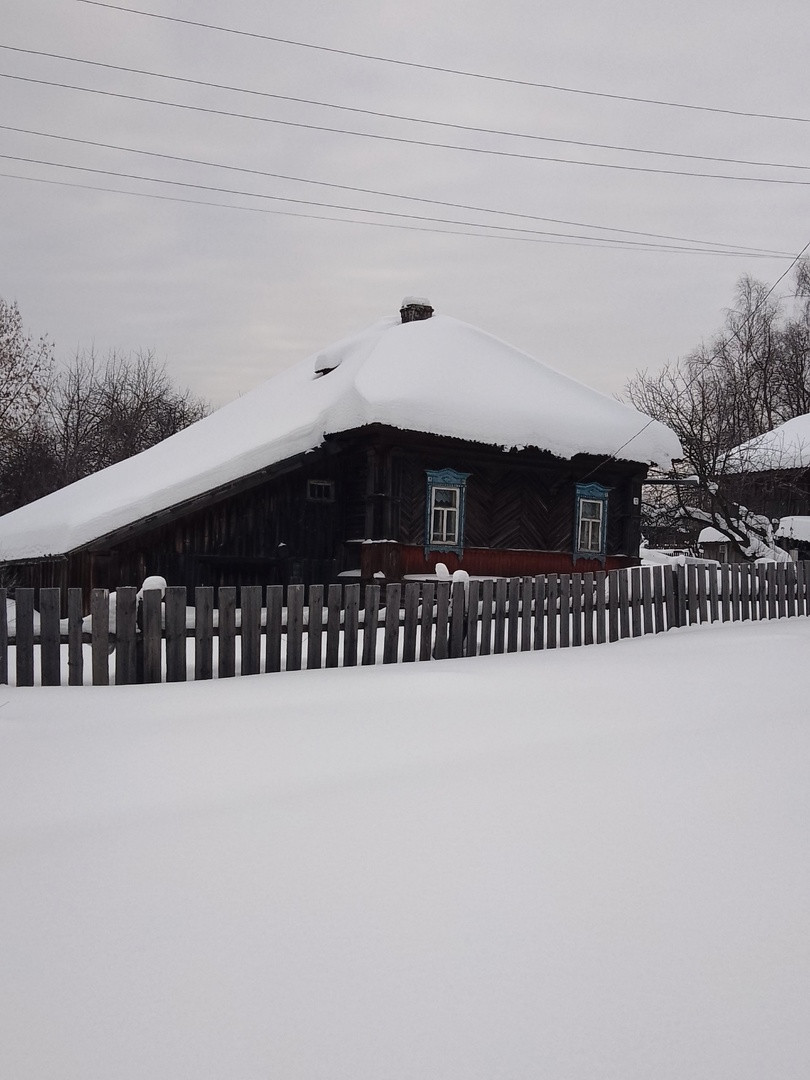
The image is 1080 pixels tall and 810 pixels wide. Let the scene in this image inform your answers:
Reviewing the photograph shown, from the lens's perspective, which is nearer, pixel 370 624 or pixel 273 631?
pixel 273 631

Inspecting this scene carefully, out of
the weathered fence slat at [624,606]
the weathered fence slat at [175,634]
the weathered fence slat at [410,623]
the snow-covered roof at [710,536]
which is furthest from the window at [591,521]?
the snow-covered roof at [710,536]

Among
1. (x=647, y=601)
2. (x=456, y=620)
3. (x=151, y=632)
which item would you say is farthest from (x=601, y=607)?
(x=151, y=632)

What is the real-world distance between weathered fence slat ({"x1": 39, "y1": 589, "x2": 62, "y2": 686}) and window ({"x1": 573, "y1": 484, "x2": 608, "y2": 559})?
1349cm

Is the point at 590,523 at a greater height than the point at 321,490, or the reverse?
the point at 321,490

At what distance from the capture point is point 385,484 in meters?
16.0

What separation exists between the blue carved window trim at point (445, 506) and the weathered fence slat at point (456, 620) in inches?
296

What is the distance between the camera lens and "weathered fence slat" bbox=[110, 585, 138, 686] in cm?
715

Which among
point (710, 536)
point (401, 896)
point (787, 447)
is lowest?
point (401, 896)

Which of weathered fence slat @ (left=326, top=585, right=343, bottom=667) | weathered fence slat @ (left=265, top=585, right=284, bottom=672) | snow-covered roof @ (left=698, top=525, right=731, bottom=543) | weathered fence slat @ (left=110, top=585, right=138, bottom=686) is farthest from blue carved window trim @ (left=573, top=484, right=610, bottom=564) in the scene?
snow-covered roof @ (left=698, top=525, right=731, bottom=543)

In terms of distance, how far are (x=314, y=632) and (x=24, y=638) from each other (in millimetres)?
2505

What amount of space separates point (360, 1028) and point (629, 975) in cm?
84

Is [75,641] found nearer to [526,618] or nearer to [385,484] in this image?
[526,618]

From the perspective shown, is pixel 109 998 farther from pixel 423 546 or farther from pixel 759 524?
pixel 759 524

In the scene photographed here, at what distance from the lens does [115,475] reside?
20.4 m
